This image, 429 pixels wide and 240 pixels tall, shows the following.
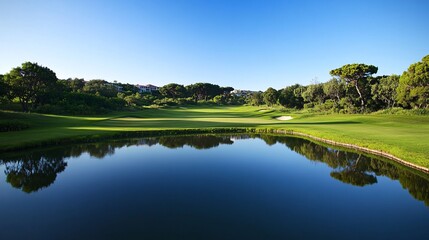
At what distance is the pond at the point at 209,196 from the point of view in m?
7.87

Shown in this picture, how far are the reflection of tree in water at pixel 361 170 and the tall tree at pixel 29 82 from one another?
47.8 metres

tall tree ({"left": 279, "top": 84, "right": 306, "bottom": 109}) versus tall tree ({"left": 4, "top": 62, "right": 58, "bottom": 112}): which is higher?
tall tree ({"left": 4, "top": 62, "right": 58, "bottom": 112})

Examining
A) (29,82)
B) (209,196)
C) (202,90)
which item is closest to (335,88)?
(209,196)

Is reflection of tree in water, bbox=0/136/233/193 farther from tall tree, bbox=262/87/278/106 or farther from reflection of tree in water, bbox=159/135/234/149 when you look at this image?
tall tree, bbox=262/87/278/106

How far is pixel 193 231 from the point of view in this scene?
7.70 metres

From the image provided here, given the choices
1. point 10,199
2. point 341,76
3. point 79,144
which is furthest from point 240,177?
point 341,76

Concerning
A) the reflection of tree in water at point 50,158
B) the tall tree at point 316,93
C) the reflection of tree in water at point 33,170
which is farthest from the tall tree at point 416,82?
the reflection of tree in water at point 33,170

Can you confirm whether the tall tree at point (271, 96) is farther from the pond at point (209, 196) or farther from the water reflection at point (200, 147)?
the pond at point (209, 196)

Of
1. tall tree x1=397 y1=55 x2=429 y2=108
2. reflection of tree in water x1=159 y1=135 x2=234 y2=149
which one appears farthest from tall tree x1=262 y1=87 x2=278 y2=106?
reflection of tree in water x1=159 y1=135 x2=234 y2=149

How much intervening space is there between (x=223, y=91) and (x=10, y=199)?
14461 cm

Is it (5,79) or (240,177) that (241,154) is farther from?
(5,79)

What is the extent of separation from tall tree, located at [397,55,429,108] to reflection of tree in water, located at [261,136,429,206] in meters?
26.9

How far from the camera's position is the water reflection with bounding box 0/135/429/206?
496 inches

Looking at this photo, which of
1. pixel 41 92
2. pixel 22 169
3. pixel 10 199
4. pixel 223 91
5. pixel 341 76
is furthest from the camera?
pixel 223 91
